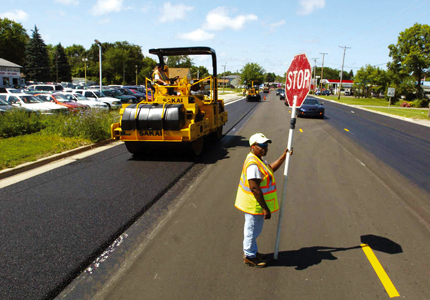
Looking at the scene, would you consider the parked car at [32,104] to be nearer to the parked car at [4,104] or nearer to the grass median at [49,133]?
the parked car at [4,104]

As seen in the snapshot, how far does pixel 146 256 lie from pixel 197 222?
4.15 feet

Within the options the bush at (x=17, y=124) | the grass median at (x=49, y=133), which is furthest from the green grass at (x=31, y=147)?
the bush at (x=17, y=124)

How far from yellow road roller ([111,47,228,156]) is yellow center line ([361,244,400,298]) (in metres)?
5.56

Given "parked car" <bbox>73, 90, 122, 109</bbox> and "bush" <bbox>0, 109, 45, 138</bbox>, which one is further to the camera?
"parked car" <bbox>73, 90, 122, 109</bbox>

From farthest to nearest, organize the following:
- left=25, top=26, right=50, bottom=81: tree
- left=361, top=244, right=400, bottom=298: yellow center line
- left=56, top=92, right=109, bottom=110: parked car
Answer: left=25, top=26, right=50, bottom=81: tree, left=56, top=92, right=109, bottom=110: parked car, left=361, top=244, right=400, bottom=298: yellow center line

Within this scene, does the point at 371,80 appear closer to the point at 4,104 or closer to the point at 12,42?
the point at 4,104

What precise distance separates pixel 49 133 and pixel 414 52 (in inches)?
1943

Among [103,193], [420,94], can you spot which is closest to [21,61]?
A: [420,94]

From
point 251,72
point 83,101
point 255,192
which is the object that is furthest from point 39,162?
point 251,72

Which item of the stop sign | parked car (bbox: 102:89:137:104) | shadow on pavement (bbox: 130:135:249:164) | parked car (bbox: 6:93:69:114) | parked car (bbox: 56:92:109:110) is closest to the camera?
the stop sign

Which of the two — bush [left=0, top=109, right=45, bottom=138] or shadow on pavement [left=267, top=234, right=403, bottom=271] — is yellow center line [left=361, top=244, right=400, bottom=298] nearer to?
shadow on pavement [left=267, top=234, right=403, bottom=271]

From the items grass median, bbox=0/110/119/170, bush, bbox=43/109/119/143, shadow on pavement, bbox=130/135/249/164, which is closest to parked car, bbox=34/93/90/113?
grass median, bbox=0/110/119/170

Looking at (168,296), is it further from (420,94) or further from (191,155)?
(420,94)

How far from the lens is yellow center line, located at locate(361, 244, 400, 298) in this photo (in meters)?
3.70
